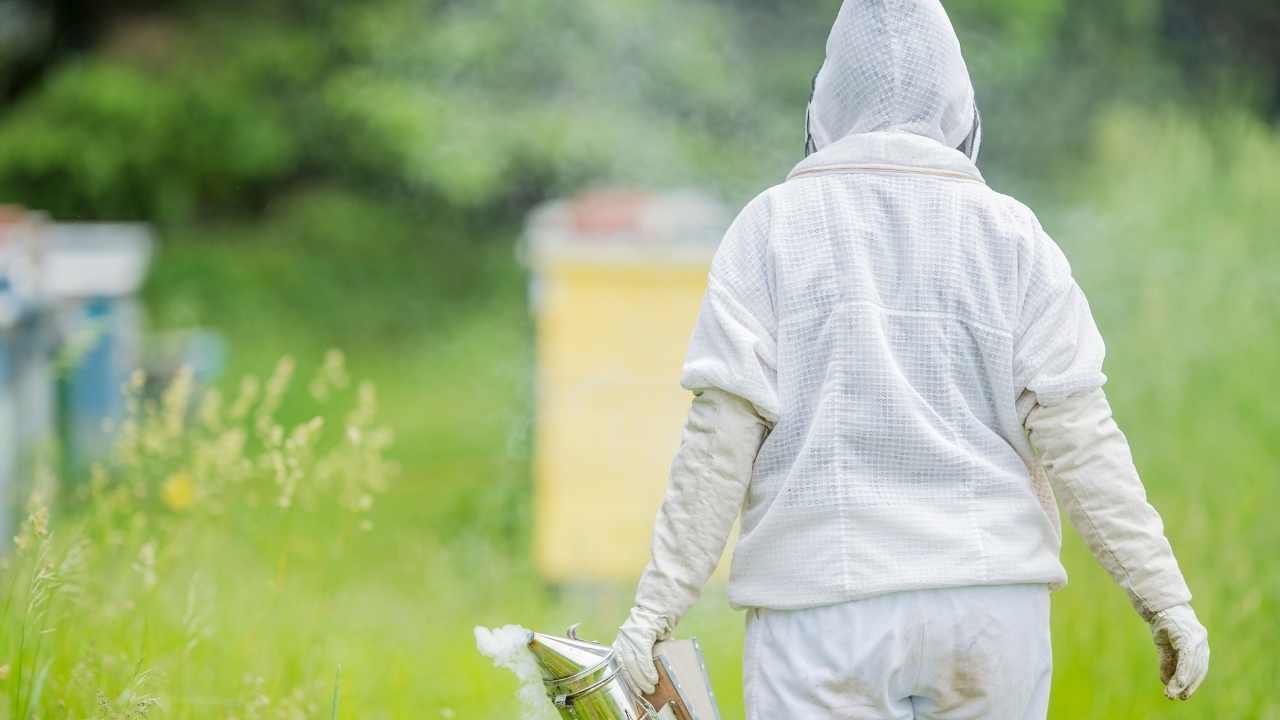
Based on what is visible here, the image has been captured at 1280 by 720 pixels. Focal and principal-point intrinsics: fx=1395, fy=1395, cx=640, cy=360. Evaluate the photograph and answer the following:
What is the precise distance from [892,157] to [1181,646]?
2.25 ft

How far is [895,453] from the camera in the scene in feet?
5.39

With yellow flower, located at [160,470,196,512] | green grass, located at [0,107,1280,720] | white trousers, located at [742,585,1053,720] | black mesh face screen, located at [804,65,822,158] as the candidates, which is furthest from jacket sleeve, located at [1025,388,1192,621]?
yellow flower, located at [160,470,196,512]

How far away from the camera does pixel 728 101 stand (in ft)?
27.1

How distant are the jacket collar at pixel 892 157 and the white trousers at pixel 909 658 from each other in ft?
1.67

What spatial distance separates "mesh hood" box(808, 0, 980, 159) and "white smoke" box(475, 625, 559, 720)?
0.75 meters

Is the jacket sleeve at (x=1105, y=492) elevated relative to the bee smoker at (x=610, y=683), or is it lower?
elevated

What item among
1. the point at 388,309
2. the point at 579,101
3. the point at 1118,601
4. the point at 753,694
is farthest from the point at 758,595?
the point at 388,309

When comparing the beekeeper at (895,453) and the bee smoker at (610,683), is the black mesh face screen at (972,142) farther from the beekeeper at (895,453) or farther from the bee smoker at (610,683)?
the bee smoker at (610,683)

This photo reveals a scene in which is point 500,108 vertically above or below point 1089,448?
above

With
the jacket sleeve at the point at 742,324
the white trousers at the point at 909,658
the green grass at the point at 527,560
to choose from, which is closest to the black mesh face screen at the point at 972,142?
the jacket sleeve at the point at 742,324

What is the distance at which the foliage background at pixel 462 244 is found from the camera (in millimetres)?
2740

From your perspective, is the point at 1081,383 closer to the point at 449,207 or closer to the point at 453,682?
the point at 453,682

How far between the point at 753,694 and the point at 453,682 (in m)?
1.55

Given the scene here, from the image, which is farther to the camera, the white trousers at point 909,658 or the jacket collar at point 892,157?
the jacket collar at point 892,157
